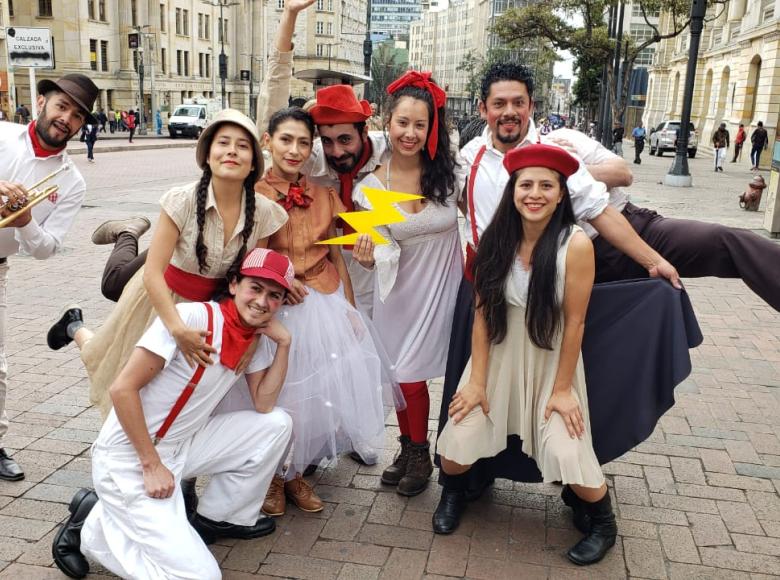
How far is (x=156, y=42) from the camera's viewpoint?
58.7m

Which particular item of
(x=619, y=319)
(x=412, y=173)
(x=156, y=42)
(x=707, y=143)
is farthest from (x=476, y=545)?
(x=156, y=42)

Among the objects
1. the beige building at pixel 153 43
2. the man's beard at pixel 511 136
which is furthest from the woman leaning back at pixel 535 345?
the beige building at pixel 153 43

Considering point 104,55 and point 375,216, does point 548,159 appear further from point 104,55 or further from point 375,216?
point 104,55

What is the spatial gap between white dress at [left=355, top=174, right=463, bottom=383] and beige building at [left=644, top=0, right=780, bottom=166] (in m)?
22.6

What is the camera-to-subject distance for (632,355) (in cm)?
332

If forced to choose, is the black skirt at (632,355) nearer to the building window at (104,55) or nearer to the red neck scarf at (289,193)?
the red neck scarf at (289,193)

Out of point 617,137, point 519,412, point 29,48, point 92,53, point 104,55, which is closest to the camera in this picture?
point 519,412

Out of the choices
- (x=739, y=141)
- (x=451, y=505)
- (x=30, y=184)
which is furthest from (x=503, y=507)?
(x=739, y=141)

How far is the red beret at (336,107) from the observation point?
11.6 feet

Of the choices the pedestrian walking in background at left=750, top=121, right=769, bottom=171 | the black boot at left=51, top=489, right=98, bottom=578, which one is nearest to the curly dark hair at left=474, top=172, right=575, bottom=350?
the black boot at left=51, top=489, right=98, bottom=578

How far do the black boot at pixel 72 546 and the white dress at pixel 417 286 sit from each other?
159 centimetres

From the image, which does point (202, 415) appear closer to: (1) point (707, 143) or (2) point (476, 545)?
(2) point (476, 545)

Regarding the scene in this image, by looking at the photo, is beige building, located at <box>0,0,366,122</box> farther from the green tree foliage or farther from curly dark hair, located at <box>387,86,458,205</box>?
curly dark hair, located at <box>387,86,458,205</box>

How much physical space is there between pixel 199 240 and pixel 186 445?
2.85 feet
